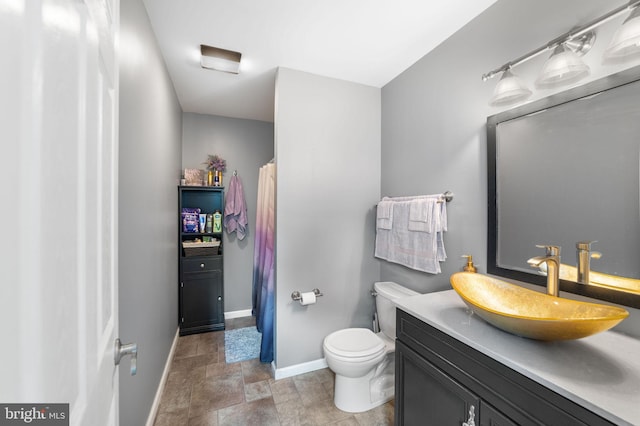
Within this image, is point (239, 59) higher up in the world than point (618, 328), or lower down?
higher up

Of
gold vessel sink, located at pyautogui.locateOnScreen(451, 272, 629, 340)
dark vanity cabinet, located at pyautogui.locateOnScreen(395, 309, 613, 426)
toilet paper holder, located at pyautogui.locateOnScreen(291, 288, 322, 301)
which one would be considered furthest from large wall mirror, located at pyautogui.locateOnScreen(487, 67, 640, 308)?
toilet paper holder, located at pyautogui.locateOnScreen(291, 288, 322, 301)

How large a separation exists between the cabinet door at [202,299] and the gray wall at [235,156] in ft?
1.22

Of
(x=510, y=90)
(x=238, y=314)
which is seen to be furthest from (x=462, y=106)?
(x=238, y=314)

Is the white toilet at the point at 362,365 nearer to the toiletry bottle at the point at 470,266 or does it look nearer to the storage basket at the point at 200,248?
the toiletry bottle at the point at 470,266

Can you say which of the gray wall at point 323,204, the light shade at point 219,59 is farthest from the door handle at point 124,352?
the light shade at point 219,59

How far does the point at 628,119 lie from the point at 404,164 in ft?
4.07

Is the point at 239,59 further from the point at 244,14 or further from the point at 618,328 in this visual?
the point at 618,328

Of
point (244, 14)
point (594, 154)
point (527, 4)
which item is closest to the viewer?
point (594, 154)

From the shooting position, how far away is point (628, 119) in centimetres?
99

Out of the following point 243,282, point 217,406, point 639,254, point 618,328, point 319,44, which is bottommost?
point 217,406

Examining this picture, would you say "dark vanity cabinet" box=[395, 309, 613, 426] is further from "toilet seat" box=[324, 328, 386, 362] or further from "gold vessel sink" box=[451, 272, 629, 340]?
"toilet seat" box=[324, 328, 386, 362]

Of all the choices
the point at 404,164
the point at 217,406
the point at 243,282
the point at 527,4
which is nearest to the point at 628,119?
the point at 527,4

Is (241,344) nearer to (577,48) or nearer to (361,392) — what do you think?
(361,392)

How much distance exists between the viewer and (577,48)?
3.61 ft
